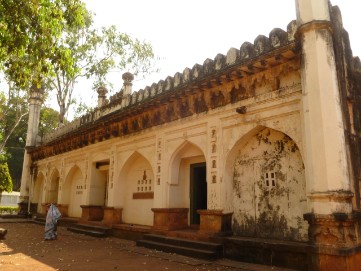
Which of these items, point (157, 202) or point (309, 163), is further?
point (157, 202)

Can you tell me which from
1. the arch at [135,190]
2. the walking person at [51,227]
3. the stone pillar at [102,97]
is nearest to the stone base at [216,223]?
the arch at [135,190]

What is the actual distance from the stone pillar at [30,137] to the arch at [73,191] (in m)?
5.17

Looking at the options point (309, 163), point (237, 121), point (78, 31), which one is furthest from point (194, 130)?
point (78, 31)

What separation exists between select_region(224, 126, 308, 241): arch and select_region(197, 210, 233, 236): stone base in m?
0.20

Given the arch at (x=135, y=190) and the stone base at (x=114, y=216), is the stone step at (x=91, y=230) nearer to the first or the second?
the stone base at (x=114, y=216)

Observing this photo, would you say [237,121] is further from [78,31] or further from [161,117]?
[78,31]

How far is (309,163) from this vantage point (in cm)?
598

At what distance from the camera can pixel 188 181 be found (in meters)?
9.69

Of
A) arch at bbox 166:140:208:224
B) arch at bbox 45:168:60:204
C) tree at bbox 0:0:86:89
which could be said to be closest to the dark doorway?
arch at bbox 166:140:208:224

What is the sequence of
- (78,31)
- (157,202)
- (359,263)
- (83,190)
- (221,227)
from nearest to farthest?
1. (359,263)
2. (221,227)
3. (157,202)
4. (83,190)
5. (78,31)

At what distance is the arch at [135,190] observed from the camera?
1091cm

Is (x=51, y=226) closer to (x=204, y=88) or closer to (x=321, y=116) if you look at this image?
(x=204, y=88)

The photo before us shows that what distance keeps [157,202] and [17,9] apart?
240 inches

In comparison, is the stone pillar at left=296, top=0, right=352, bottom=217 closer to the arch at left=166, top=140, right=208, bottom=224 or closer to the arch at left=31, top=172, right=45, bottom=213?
the arch at left=166, top=140, right=208, bottom=224
